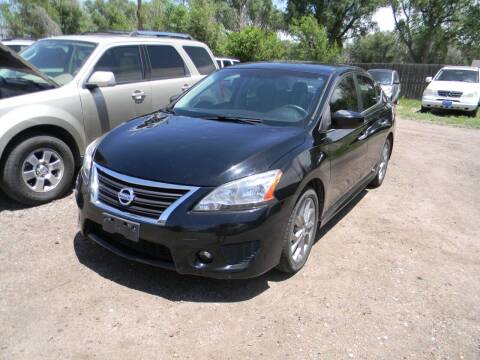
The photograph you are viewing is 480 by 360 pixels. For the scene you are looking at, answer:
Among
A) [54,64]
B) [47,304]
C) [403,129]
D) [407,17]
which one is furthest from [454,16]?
[47,304]

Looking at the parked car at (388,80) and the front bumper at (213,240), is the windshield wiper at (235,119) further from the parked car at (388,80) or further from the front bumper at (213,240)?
the parked car at (388,80)

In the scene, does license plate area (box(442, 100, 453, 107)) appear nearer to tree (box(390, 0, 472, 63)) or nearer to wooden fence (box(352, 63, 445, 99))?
wooden fence (box(352, 63, 445, 99))

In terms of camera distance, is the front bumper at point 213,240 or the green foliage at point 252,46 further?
the green foliage at point 252,46

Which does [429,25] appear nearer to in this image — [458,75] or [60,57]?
[458,75]

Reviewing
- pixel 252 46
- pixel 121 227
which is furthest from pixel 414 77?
pixel 121 227

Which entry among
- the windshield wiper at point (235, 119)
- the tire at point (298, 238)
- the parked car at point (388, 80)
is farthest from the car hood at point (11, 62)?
the parked car at point (388, 80)

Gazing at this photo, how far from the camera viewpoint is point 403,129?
1220 centimetres

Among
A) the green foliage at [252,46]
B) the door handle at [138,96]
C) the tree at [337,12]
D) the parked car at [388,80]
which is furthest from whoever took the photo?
the tree at [337,12]

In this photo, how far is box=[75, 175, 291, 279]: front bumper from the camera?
2953 millimetres

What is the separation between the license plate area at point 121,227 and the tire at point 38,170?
189cm

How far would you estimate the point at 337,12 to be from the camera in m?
34.0

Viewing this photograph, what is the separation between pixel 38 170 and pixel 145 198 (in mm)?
2300

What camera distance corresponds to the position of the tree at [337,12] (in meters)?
33.6

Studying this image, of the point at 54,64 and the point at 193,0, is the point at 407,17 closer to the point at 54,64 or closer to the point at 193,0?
the point at 193,0
